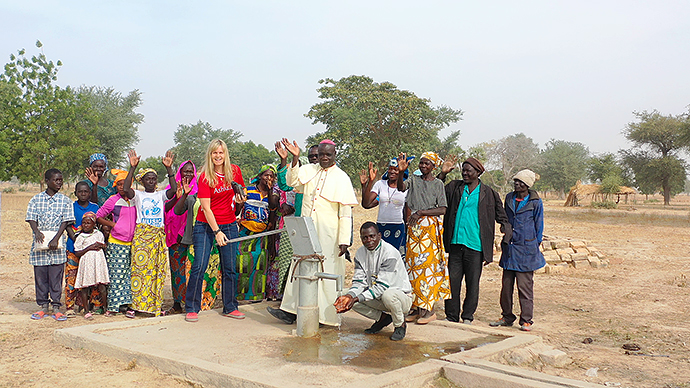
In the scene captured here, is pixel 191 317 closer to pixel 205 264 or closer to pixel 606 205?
pixel 205 264

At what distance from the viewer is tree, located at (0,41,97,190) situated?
28.1 m

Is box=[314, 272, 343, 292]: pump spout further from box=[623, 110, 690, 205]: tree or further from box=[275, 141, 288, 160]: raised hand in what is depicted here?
box=[623, 110, 690, 205]: tree

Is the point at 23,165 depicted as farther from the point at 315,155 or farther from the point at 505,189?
the point at 505,189

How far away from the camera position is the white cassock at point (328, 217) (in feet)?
16.9

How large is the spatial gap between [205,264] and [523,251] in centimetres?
323

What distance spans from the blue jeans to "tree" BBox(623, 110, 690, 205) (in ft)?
143

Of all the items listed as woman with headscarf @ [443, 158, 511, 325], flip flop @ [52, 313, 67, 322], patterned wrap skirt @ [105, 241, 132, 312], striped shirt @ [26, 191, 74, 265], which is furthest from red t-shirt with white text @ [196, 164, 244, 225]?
woman with headscarf @ [443, 158, 511, 325]

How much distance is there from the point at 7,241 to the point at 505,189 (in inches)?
1806

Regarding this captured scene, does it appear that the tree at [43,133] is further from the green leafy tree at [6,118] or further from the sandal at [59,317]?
the sandal at [59,317]

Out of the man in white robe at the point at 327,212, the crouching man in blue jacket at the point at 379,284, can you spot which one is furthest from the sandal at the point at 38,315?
the crouching man in blue jacket at the point at 379,284

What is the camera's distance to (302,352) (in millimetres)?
4324

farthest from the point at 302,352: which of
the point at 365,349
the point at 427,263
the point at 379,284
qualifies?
the point at 427,263

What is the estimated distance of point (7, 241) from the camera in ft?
42.9

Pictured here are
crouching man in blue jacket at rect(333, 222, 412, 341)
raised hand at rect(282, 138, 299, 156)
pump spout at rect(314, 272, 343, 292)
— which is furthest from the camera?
raised hand at rect(282, 138, 299, 156)
